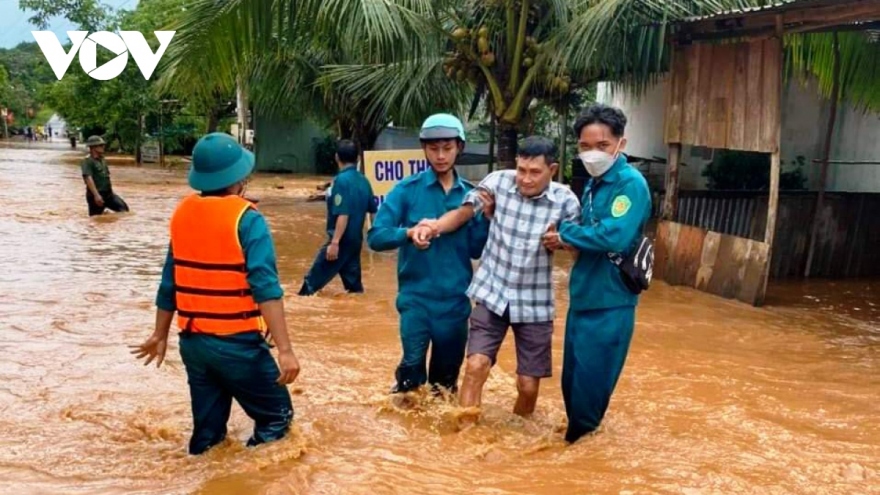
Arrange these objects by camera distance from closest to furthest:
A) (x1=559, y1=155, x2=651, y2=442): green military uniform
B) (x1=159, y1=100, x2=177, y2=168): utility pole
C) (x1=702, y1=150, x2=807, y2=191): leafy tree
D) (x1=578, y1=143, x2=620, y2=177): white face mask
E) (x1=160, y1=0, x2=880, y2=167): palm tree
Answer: (x1=559, y1=155, x2=651, y2=442): green military uniform
(x1=578, y1=143, x2=620, y2=177): white face mask
(x1=160, y1=0, x2=880, y2=167): palm tree
(x1=702, y1=150, x2=807, y2=191): leafy tree
(x1=159, y1=100, x2=177, y2=168): utility pole

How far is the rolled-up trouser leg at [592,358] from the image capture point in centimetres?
419

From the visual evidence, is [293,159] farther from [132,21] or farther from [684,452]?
[684,452]

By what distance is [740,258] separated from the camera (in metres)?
9.23

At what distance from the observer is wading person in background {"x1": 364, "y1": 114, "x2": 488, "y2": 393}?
4602 mm

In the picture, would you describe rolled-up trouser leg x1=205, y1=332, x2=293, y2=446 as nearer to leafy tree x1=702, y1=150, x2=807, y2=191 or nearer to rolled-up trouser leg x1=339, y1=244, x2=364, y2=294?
rolled-up trouser leg x1=339, y1=244, x2=364, y2=294

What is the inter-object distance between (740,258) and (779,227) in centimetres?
202

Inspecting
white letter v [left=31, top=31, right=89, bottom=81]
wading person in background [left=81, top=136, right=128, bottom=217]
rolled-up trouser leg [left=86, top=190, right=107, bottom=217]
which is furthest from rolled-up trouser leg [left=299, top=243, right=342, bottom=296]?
white letter v [left=31, top=31, right=89, bottom=81]

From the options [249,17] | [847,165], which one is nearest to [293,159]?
[847,165]

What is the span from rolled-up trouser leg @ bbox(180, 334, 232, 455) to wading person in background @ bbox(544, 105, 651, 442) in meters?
1.68

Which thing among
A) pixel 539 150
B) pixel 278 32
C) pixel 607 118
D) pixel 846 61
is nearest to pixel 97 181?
pixel 278 32

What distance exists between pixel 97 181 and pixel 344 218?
802cm

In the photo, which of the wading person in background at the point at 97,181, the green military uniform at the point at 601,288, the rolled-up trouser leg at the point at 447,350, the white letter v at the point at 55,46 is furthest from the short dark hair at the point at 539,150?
the white letter v at the point at 55,46

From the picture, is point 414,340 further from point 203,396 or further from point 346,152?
point 346,152

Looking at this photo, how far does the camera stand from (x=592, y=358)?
4.23 metres
